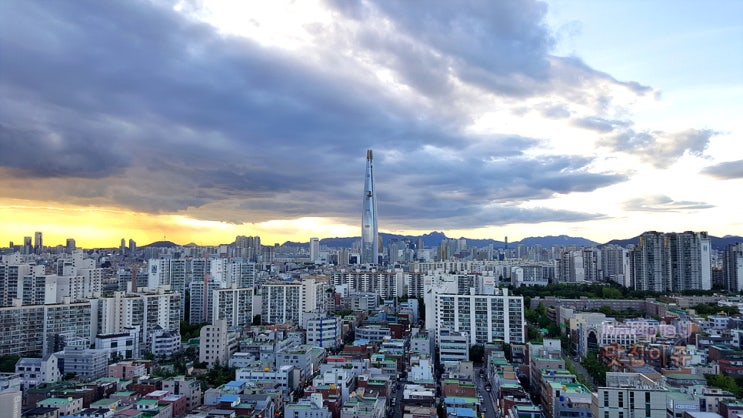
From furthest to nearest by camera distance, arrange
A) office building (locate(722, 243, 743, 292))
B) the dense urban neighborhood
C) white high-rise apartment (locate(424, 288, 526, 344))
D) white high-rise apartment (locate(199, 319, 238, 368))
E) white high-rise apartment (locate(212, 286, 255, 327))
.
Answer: office building (locate(722, 243, 743, 292)) < white high-rise apartment (locate(212, 286, 255, 327)) < white high-rise apartment (locate(424, 288, 526, 344)) < white high-rise apartment (locate(199, 319, 238, 368)) < the dense urban neighborhood

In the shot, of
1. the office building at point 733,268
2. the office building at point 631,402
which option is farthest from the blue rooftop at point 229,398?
the office building at point 733,268

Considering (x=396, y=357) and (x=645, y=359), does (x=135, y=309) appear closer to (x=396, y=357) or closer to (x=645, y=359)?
(x=396, y=357)

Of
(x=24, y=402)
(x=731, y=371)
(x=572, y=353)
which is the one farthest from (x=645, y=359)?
(x=24, y=402)

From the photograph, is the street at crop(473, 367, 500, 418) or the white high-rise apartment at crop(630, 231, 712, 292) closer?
the street at crop(473, 367, 500, 418)

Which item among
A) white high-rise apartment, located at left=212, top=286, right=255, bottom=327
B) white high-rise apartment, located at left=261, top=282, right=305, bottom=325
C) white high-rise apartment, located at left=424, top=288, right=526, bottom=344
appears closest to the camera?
white high-rise apartment, located at left=424, top=288, right=526, bottom=344

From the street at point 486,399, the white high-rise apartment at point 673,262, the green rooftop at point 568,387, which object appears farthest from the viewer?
the white high-rise apartment at point 673,262

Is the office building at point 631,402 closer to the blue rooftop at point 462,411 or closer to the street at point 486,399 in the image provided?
the blue rooftop at point 462,411

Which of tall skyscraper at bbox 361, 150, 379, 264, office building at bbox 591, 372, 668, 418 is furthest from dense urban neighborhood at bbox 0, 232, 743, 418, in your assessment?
tall skyscraper at bbox 361, 150, 379, 264

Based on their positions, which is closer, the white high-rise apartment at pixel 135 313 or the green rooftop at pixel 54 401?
the green rooftop at pixel 54 401

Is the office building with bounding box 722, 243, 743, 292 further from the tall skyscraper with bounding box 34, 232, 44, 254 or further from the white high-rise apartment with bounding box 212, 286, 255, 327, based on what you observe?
the tall skyscraper with bounding box 34, 232, 44, 254
